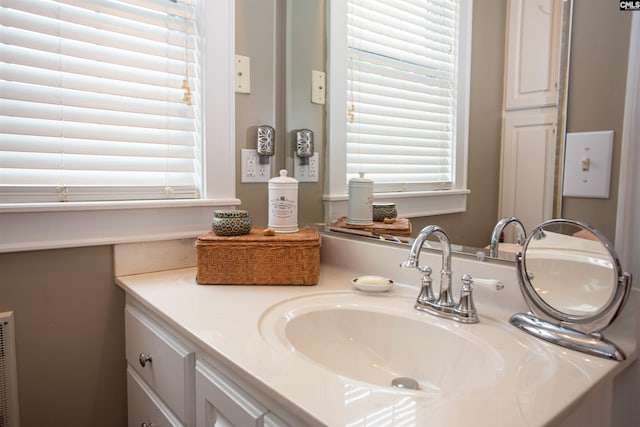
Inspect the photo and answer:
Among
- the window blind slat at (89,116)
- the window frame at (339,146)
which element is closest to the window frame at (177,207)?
the window blind slat at (89,116)

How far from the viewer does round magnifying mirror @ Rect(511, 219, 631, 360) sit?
682 mm

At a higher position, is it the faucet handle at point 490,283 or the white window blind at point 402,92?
the white window blind at point 402,92

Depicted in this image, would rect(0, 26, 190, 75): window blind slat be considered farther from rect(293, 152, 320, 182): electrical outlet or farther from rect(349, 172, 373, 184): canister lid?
rect(349, 172, 373, 184): canister lid

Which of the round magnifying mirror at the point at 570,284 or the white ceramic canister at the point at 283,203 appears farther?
the white ceramic canister at the point at 283,203

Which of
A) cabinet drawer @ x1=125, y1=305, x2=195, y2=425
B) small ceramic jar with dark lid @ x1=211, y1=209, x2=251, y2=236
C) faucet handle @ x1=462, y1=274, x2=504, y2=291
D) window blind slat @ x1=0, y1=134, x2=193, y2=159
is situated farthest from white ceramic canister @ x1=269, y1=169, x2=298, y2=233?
faucet handle @ x1=462, y1=274, x2=504, y2=291

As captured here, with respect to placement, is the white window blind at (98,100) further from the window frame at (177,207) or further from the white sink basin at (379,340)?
the white sink basin at (379,340)

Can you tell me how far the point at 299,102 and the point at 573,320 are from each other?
1098 millimetres

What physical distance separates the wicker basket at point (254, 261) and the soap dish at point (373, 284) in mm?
141

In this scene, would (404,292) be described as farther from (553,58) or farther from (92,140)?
(92,140)

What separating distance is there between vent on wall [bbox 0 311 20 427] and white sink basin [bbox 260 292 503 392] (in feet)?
2.28

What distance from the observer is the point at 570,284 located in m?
0.74

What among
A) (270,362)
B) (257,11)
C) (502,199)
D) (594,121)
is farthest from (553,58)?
(257,11)

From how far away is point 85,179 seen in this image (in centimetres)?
118

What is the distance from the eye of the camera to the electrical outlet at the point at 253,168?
1442 millimetres
